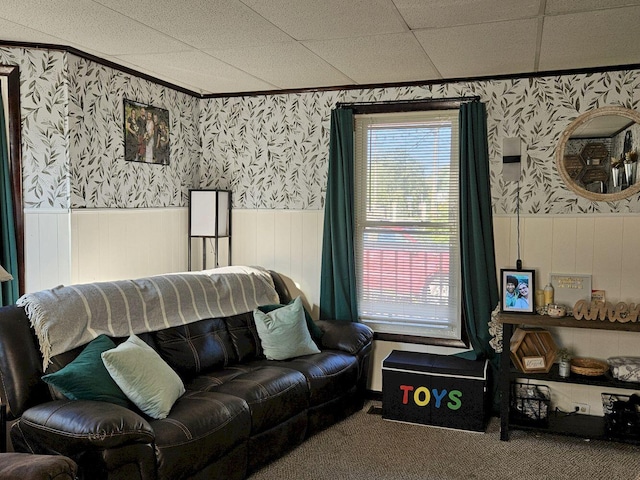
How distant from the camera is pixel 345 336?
14.2 feet

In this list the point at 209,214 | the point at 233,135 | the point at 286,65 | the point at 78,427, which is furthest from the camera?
the point at 233,135

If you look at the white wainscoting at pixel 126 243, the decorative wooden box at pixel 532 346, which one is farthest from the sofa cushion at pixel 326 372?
the white wainscoting at pixel 126 243

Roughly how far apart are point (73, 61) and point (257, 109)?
158cm

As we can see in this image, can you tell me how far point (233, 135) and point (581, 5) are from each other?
300 cm

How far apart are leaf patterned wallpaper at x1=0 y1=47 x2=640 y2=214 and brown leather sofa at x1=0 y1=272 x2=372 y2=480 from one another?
1062 millimetres

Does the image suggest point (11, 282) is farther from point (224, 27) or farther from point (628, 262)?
point (628, 262)

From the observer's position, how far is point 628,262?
402cm

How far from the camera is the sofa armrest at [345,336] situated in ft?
14.0

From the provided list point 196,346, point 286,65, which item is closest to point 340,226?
point 286,65

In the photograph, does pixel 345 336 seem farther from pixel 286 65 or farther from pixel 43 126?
pixel 43 126

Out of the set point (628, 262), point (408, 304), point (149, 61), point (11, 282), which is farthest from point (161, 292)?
point (628, 262)

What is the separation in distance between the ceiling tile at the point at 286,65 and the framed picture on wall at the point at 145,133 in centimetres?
86

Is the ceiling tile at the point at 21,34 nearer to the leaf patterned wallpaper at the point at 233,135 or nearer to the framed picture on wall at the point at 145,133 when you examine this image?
the leaf patterned wallpaper at the point at 233,135

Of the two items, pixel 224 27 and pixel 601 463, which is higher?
pixel 224 27
